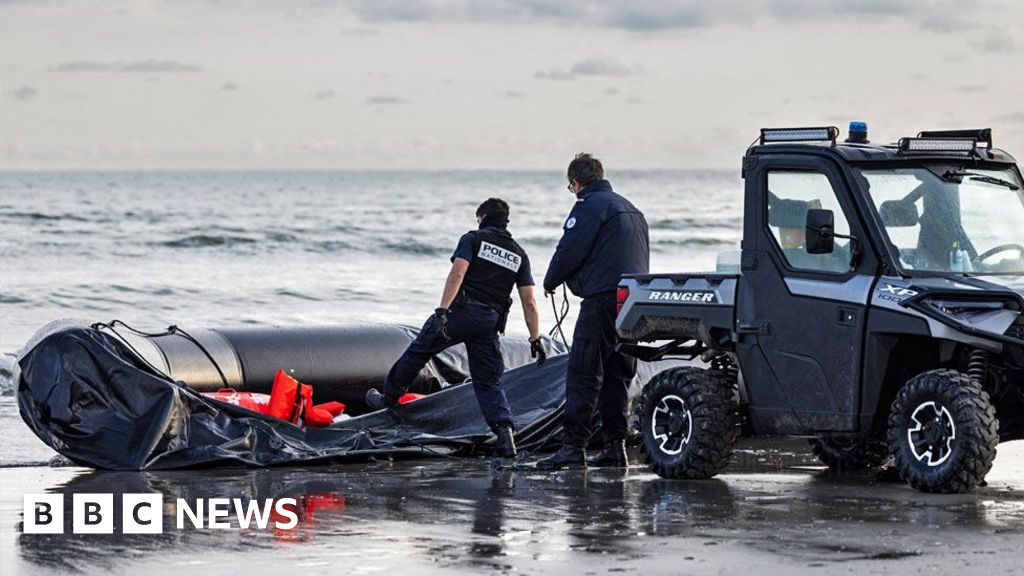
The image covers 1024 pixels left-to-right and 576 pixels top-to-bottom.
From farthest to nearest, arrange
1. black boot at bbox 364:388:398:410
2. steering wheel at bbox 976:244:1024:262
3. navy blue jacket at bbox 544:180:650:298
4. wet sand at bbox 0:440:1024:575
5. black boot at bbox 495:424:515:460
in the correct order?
black boot at bbox 364:388:398:410 < black boot at bbox 495:424:515:460 < navy blue jacket at bbox 544:180:650:298 < steering wheel at bbox 976:244:1024:262 < wet sand at bbox 0:440:1024:575

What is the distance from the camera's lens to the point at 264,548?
7578 millimetres

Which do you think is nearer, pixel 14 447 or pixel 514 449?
pixel 514 449

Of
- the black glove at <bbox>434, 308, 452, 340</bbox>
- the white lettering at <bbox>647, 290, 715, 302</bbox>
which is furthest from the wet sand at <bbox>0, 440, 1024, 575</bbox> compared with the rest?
the white lettering at <bbox>647, 290, 715, 302</bbox>

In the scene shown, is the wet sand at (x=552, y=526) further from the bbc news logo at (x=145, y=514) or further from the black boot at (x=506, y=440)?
the black boot at (x=506, y=440)

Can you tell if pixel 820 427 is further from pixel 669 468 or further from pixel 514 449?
pixel 514 449

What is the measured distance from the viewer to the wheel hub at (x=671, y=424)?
1016 cm

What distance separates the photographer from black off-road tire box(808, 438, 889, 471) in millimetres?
10641

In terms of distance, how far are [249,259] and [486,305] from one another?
28.7 meters

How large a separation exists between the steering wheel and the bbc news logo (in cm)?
404

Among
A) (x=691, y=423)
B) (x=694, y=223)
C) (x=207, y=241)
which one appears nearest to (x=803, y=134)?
(x=691, y=423)

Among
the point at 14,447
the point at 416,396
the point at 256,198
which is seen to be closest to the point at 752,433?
the point at 416,396

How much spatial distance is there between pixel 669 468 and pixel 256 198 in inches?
3064

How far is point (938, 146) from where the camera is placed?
9.71 meters

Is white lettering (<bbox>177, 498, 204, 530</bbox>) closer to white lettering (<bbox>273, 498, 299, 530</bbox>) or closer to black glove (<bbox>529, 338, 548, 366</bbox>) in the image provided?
white lettering (<bbox>273, 498, 299, 530</bbox>)
